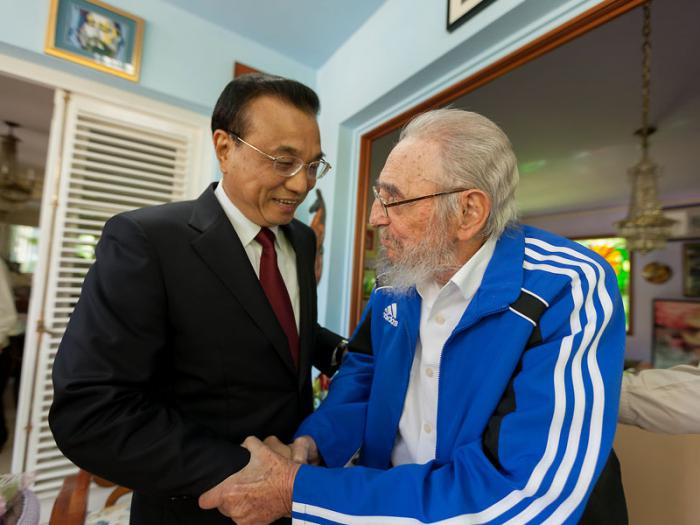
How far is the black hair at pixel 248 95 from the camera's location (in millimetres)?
966

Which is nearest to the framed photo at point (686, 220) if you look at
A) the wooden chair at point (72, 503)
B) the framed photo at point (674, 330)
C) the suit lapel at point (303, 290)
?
the framed photo at point (674, 330)

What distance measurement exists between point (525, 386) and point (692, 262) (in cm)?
463

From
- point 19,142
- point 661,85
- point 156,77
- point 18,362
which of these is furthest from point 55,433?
point 19,142

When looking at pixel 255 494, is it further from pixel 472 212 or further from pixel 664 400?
pixel 664 400

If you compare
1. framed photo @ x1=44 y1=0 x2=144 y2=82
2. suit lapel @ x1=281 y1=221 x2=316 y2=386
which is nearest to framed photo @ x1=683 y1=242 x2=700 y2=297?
suit lapel @ x1=281 y1=221 x2=316 y2=386

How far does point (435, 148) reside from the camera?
2.90 feet

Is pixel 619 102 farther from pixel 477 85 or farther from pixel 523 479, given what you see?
pixel 523 479

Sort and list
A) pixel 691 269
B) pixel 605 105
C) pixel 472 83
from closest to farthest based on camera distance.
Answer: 1. pixel 472 83
2. pixel 605 105
3. pixel 691 269

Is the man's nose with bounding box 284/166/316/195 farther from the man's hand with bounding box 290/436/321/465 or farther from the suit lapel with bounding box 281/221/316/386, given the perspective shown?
the man's hand with bounding box 290/436/321/465

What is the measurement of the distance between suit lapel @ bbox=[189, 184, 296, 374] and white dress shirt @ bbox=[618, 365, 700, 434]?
0.89 m

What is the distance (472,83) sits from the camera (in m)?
1.65

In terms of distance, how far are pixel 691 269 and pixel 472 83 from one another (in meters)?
3.92

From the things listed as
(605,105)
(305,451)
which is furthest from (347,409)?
(605,105)

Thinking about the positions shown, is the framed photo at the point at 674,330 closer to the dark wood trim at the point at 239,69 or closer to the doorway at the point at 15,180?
the dark wood trim at the point at 239,69
